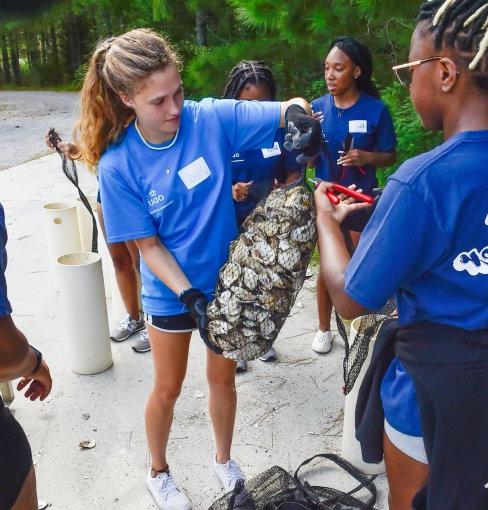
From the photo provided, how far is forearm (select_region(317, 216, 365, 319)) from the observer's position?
1.34 metres

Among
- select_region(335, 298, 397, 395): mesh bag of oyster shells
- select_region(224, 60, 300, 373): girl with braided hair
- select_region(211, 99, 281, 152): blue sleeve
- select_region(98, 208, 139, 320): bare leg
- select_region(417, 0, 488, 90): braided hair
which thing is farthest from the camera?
select_region(98, 208, 139, 320): bare leg

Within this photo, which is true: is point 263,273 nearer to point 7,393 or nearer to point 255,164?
point 255,164

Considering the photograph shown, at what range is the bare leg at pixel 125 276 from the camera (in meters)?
3.45

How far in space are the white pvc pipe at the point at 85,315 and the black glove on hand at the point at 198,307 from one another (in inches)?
54.2

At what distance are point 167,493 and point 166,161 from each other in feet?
4.44

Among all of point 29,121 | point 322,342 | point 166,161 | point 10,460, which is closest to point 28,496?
point 10,460

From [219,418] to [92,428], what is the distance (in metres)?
0.87

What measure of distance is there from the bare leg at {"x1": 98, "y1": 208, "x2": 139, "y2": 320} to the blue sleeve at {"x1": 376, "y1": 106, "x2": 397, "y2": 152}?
164cm

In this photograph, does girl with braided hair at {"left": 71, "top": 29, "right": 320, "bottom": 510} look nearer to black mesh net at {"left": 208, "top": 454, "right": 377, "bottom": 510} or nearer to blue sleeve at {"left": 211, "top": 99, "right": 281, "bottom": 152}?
blue sleeve at {"left": 211, "top": 99, "right": 281, "bottom": 152}

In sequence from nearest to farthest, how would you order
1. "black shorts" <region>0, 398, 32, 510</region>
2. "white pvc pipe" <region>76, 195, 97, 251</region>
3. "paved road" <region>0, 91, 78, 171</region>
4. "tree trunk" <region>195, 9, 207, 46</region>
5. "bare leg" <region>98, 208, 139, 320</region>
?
"black shorts" <region>0, 398, 32, 510</region>, "bare leg" <region>98, 208, 139, 320</region>, "white pvc pipe" <region>76, 195, 97, 251</region>, "tree trunk" <region>195, 9, 207, 46</region>, "paved road" <region>0, 91, 78, 171</region>

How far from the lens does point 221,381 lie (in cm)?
227


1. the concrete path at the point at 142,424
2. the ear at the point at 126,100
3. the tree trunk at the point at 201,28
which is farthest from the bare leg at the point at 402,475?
the tree trunk at the point at 201,28

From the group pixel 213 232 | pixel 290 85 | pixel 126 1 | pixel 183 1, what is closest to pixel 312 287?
pixel 213 232

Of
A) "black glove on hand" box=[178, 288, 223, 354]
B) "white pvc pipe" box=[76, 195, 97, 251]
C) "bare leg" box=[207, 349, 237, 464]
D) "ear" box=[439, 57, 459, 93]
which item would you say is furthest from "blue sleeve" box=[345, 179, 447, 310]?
"white pvc pipe" box=[76, 195, 97, 251]
